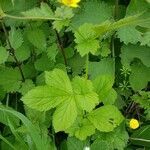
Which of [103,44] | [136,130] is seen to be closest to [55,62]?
[103,44]

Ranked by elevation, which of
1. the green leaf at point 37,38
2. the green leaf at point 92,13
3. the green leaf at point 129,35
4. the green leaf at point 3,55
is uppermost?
the green leaf at point 92,13

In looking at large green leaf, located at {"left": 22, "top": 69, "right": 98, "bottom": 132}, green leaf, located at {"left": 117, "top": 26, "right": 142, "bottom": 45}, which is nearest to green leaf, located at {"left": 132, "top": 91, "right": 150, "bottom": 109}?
green leaf, located at {"left": 117, "top": 26, "right": 142, "bottom": 45}

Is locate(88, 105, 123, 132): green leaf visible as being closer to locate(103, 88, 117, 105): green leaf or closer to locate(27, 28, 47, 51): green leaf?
locate(103, 88, 117, 105): green leaf

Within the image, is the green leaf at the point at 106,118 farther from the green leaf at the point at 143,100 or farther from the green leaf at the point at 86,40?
the green leaf at the point at 86,40

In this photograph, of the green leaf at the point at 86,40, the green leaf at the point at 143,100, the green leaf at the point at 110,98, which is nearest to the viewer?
the green leaf at the point at 86,40

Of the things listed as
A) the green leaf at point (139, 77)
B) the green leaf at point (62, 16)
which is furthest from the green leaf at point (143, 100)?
the green leaf at point (62, 16)

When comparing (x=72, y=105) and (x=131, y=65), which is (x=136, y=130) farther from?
(x=72, y=105)
